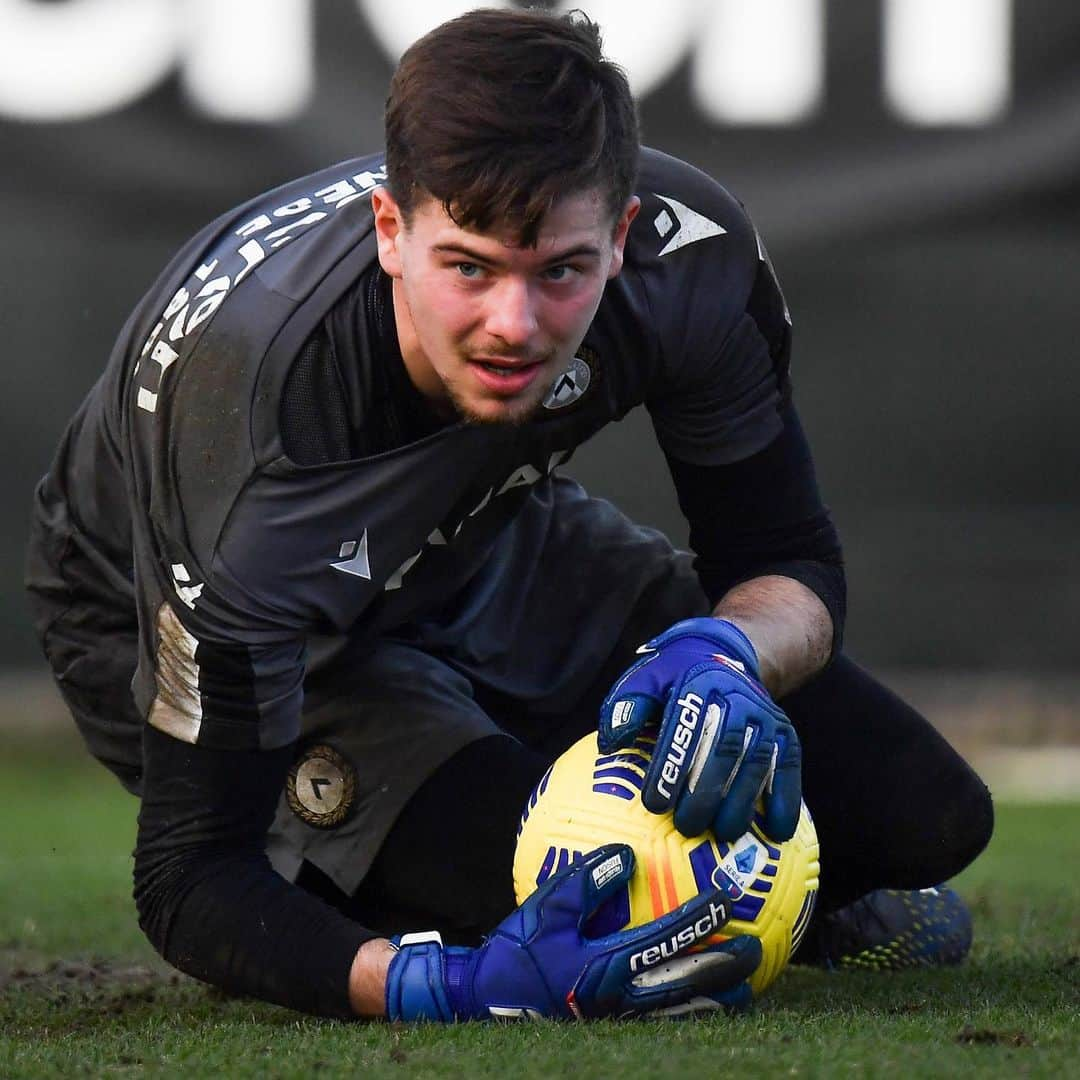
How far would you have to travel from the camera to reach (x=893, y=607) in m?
5.67

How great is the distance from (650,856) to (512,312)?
687 millimetres

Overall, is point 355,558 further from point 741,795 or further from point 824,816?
point 824,816

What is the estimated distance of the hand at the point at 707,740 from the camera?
2320 millimetres

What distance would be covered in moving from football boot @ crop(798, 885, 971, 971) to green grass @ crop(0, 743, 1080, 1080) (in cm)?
5

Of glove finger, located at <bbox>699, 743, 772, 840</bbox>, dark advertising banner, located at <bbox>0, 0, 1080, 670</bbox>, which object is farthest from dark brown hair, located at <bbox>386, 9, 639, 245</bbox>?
dark advertising banner, located at <bbox>0, 0, 1080, 670</bbox>

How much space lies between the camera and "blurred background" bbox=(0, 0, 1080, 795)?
5.48 meters

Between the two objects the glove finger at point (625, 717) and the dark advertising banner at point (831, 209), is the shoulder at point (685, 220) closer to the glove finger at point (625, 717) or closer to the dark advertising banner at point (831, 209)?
the glove finger at point (625, 717)

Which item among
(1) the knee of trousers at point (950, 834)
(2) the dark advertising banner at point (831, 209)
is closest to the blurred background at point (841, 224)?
(2) the dark advertising banner at point (831, 209)

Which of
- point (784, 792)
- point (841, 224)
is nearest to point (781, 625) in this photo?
point (784, 792)

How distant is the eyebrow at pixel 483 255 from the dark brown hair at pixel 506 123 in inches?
1.3

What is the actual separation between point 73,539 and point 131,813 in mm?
2570

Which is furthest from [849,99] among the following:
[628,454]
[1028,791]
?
[1028,791]

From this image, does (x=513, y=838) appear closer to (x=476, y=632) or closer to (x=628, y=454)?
(x=476, y=632)

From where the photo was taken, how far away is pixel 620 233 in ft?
7.91
